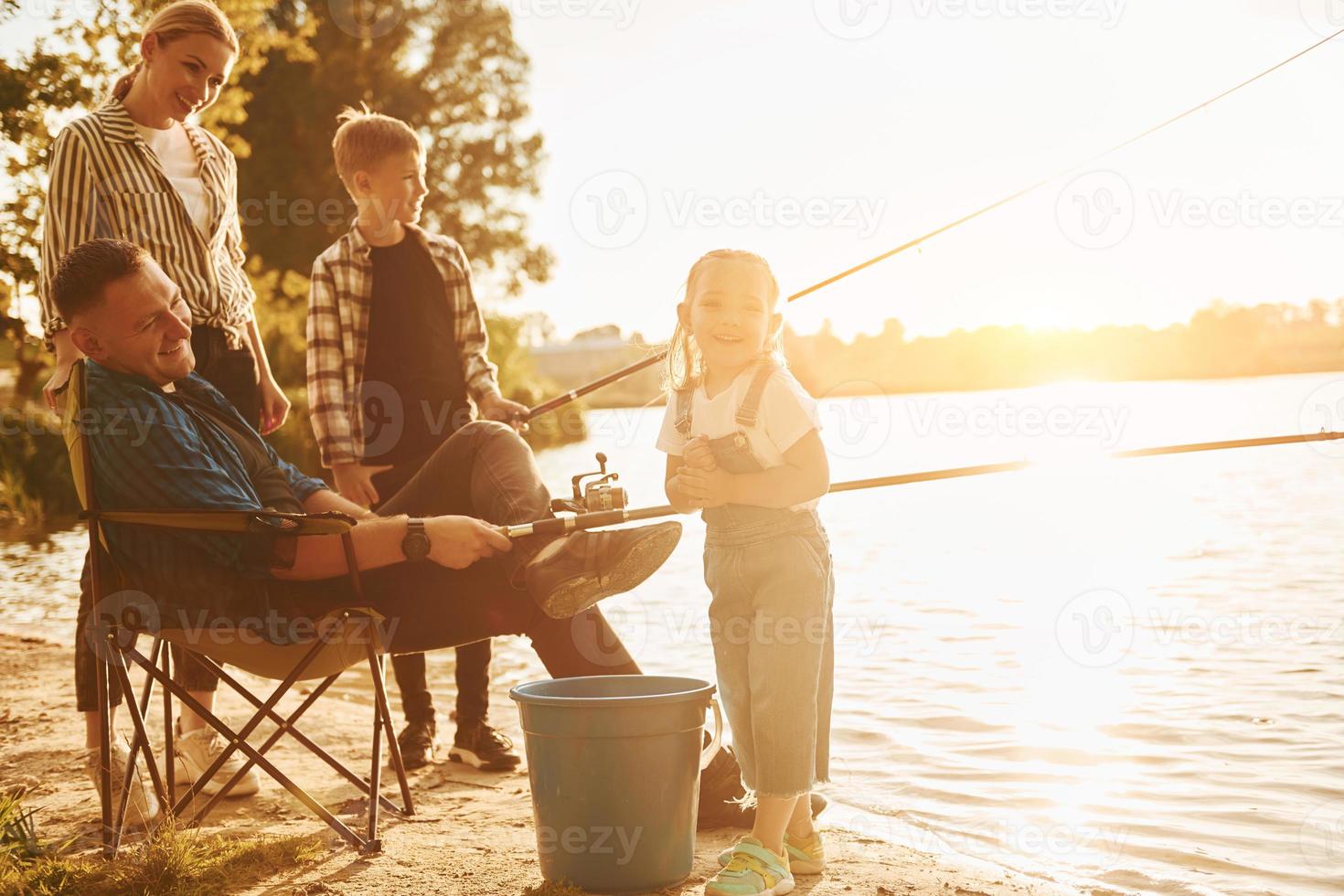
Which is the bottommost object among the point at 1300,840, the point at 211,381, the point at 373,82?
the point at 1300,840

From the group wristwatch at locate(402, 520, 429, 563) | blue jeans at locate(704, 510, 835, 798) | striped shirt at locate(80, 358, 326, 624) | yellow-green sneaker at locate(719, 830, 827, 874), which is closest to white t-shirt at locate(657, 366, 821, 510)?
blue jeans at locate(704, 510, 835, 798)

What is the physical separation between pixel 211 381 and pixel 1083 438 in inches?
1268

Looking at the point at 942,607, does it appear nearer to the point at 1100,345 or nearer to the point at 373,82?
the point at 373,82

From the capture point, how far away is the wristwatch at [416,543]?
294 centimetres

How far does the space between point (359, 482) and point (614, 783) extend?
192cm

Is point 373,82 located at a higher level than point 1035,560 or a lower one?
higher

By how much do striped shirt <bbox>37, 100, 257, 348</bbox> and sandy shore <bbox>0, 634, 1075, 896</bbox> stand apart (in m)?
1.41

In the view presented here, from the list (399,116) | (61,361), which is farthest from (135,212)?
(399,116)

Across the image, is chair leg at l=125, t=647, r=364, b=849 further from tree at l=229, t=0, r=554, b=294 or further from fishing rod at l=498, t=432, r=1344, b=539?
tree at l=229, t=0, r=554, b=294

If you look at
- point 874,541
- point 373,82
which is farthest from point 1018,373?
point 874,541

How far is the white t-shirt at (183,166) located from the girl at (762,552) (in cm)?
171

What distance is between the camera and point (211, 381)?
3.65 m

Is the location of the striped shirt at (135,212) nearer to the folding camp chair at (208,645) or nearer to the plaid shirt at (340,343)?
the plaid shirt at (340,343)

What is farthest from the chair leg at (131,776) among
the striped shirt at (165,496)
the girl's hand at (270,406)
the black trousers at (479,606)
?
the girl's hand at (270,406)
